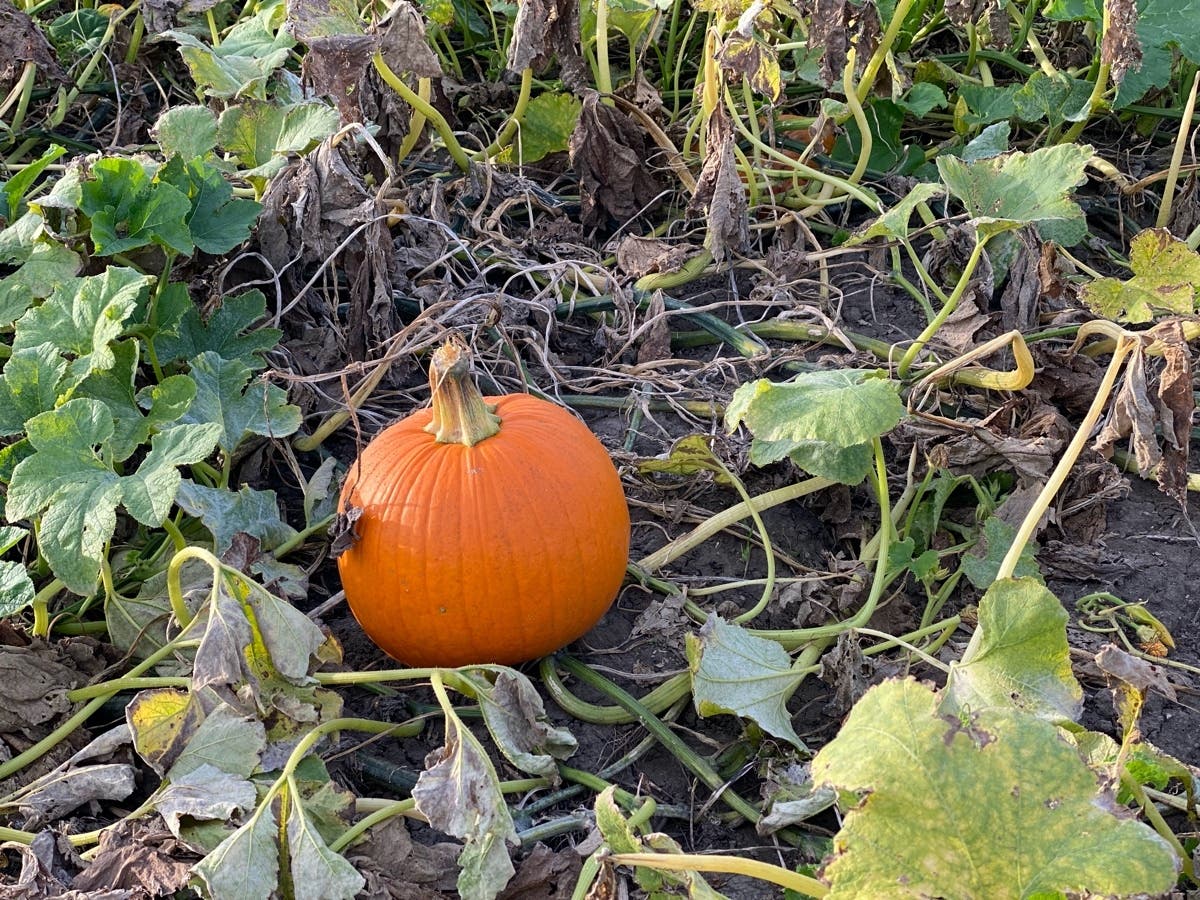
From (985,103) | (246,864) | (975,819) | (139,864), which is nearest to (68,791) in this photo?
(139,864)

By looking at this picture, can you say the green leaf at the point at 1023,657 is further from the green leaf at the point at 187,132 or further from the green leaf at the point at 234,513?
the green leaf at the point at 187,132

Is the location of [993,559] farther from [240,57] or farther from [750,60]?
[240,57]

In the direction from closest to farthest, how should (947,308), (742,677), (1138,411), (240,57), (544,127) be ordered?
(1138,411) → (742,677) → (947,308) → (240,57) → (544,127)

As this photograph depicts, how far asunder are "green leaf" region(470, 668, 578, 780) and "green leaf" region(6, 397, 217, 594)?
1.76ft

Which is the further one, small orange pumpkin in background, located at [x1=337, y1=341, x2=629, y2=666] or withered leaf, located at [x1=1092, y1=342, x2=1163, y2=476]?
small orange pumpkin in background, located at [x1=337, y1=341, x2=629, y2=666]

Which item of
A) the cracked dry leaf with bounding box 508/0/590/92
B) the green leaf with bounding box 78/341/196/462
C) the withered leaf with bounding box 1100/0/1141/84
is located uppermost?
the withered leaf with bounding box 1100/0/1141/84

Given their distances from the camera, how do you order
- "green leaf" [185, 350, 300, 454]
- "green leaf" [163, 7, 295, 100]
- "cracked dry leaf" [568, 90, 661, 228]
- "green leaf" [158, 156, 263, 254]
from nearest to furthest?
"green leaf" [185, 350, 300, 454], "green leaf" [158, 156, 263, 254], "green leaf" [163, 7, 295, 100], "cracked dry leaf" [568, 90, 661, 228]

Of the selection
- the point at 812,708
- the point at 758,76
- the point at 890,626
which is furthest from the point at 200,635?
the point at 758,76

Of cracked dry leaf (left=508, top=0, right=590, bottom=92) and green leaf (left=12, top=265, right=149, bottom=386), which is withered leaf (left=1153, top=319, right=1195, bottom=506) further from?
green leaf (left=12, top=265, right=149, bottom=386)

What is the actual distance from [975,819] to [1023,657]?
1.54 feet

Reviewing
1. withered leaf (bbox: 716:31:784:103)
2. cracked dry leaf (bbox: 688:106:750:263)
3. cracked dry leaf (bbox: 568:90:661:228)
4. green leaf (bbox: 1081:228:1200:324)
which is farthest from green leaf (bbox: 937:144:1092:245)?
cracked dry leaf (bbox: 568:90:661:228)

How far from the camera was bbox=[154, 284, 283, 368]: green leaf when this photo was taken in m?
2.47

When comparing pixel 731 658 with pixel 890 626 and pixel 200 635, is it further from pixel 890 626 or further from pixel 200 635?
pixel 200 635

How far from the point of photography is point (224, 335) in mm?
2484
